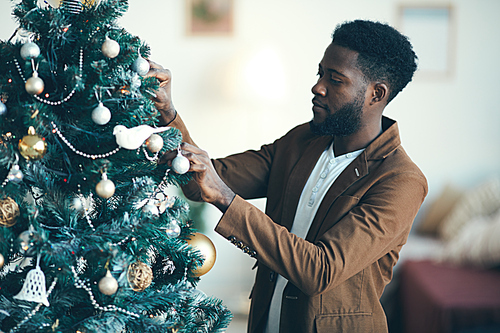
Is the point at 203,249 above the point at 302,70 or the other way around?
the other way around

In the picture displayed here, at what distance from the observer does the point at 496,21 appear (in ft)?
11.8

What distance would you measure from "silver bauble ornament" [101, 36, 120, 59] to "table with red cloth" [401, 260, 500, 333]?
2173 mm

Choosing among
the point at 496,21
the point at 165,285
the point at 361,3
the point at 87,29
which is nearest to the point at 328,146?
the point at 165,285

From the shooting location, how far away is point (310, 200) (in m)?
1.34

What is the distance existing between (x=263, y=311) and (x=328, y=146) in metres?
0.53

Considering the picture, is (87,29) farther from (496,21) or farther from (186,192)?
(496,21)

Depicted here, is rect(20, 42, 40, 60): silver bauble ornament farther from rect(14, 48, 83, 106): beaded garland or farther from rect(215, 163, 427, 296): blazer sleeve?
rect(215, 163, 427, 296): blazer sleeve

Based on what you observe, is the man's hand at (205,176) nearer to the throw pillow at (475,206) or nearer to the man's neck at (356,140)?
the man's neck at (356,140)

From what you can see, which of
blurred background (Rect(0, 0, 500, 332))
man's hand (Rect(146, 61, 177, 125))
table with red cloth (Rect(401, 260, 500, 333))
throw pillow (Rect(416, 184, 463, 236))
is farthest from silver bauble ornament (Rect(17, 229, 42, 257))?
throw pillow (Rect(416, 184, 463, 236))

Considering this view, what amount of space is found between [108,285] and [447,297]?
2.16 meters

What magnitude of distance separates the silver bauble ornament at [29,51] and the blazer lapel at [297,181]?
79 cm

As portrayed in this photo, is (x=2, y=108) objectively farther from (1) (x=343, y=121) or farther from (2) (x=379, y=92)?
(2) (x=379, y=92)

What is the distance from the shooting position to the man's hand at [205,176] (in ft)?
3.15

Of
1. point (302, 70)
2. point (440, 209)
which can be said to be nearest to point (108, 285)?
point (302, 70)
